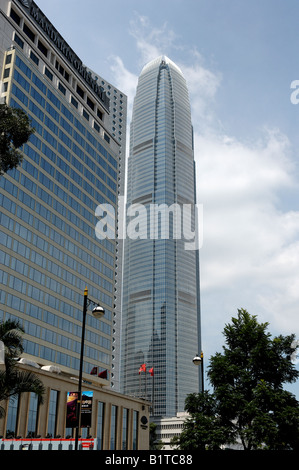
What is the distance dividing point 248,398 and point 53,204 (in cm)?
5004

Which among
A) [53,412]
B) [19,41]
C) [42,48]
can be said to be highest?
[42,48]

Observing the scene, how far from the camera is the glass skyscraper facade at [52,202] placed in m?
70.1

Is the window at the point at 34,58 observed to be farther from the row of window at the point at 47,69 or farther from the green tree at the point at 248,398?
the green tree at the point at 248,398

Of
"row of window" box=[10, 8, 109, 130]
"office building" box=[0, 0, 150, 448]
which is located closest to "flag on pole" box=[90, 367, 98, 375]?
"office building" box=[0, 0, 150, 448]

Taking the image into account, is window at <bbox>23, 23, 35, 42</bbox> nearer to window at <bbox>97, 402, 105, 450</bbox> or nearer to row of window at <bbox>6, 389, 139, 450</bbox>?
row of window at <bbox>6, 389, 139, 450</bbox>

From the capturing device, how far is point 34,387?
1345 inches

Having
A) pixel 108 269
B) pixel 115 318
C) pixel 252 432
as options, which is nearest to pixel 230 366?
pixel 252 432

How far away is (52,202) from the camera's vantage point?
7975cm

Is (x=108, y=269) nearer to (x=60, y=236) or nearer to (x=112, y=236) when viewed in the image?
(x=112, y=236)

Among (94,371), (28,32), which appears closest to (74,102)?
(28,32)

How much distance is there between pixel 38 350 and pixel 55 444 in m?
38.2

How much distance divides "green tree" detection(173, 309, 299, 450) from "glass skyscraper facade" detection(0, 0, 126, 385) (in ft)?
113

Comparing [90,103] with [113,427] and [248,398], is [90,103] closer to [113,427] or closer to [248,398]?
[113,427]

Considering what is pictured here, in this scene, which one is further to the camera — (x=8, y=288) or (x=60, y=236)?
(x=60, y=236)
